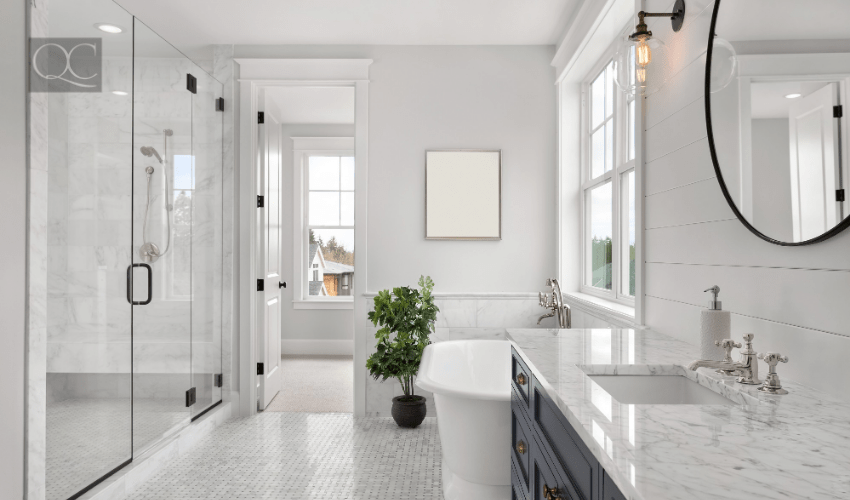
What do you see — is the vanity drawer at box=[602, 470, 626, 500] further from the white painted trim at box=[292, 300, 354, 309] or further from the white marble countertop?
the white painted trim at box=[292, 300, 354, 309]

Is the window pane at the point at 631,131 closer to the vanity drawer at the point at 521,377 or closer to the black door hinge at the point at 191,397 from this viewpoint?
the vanity drawer at the point at 521,377

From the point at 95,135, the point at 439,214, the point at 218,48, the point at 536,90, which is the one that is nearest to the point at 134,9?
the point at 218,48

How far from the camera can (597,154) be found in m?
3.29

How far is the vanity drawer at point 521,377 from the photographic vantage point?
157cm

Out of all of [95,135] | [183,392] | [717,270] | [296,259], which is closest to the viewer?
[717,270]

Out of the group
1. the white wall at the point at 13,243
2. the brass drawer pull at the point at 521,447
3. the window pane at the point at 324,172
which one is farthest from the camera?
the window pane at the point at 324,172

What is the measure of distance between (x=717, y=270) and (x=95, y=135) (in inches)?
97.6

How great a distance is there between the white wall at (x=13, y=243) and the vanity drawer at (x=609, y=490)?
6.58 feet

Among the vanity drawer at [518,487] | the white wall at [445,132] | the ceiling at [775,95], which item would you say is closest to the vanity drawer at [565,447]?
the vanity drawer at [518,487]

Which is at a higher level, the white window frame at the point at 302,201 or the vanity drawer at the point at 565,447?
the white window frame at the point at 302,201

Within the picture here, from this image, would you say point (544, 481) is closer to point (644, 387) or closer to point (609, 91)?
point (644, 387)

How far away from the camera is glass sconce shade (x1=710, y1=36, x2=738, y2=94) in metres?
1.40

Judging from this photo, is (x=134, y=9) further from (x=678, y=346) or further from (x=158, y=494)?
(x=678, y=346)

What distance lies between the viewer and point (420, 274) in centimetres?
364
